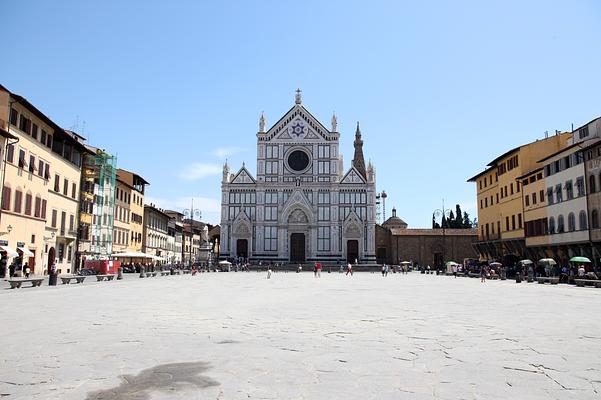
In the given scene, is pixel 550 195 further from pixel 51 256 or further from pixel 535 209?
pixel 51 256

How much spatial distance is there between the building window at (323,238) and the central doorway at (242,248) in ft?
34.0

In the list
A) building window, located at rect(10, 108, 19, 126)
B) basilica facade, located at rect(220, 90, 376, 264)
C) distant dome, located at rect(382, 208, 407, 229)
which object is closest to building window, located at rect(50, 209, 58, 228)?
building window, located at rect(10, 108, 19, 126)

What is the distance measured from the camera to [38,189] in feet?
114

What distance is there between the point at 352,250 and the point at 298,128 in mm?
19552

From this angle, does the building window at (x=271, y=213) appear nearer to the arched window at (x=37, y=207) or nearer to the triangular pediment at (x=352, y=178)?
the triangular pediment at (x=352, y=178)

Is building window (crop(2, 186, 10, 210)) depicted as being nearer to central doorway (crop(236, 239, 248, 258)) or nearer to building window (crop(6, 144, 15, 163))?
building window (crop(6, 144, 15, 163))

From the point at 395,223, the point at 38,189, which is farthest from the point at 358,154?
the point at 38,189

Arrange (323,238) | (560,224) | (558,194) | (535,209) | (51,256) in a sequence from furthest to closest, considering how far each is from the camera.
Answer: (323,238) → (535,209) → (558,194) → (560,224) → (51,256)

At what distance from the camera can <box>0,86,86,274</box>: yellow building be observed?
3073 cm

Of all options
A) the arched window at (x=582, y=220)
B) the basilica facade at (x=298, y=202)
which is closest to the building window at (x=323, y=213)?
the basilica facade at (x=298, y=202)

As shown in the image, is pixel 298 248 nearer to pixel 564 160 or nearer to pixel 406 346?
pixel 564 160

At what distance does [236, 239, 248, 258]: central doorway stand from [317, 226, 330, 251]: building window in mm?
10372

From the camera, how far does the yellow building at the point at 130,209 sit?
54.2 metres

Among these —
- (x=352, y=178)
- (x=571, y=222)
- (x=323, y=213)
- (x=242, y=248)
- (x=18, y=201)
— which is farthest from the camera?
(x=352, y=178)
